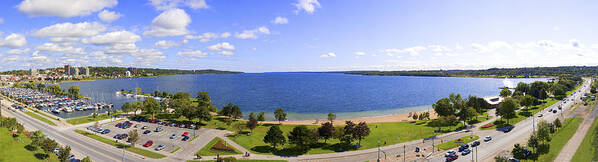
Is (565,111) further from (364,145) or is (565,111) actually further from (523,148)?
(364,145)

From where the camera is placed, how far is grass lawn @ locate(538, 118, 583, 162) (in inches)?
1763

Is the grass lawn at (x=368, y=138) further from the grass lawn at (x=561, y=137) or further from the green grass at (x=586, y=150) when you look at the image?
the green grass at (x=586, y=150)

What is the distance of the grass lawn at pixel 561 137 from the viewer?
44.8 meters

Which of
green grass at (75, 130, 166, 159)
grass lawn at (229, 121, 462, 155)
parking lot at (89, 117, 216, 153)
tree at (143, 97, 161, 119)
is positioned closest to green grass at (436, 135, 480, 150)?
grass lawn at (229, 121, 462, 155)

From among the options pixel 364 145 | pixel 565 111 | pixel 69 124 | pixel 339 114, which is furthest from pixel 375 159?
pixel 69 124

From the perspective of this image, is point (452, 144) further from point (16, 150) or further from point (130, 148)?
point (16, 150)

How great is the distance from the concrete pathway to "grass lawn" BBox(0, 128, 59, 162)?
91.6 meters

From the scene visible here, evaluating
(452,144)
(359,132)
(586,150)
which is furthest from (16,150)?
(586,150)

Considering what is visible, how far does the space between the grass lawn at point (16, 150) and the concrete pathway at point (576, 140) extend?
301 feet

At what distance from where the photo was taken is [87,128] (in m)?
67.2

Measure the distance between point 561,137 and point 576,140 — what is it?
2215 millimetres

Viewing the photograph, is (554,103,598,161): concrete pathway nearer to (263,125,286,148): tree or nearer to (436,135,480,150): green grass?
(436,135,480,150): green grass

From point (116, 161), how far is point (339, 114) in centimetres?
7844

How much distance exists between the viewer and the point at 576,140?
52.1 m
